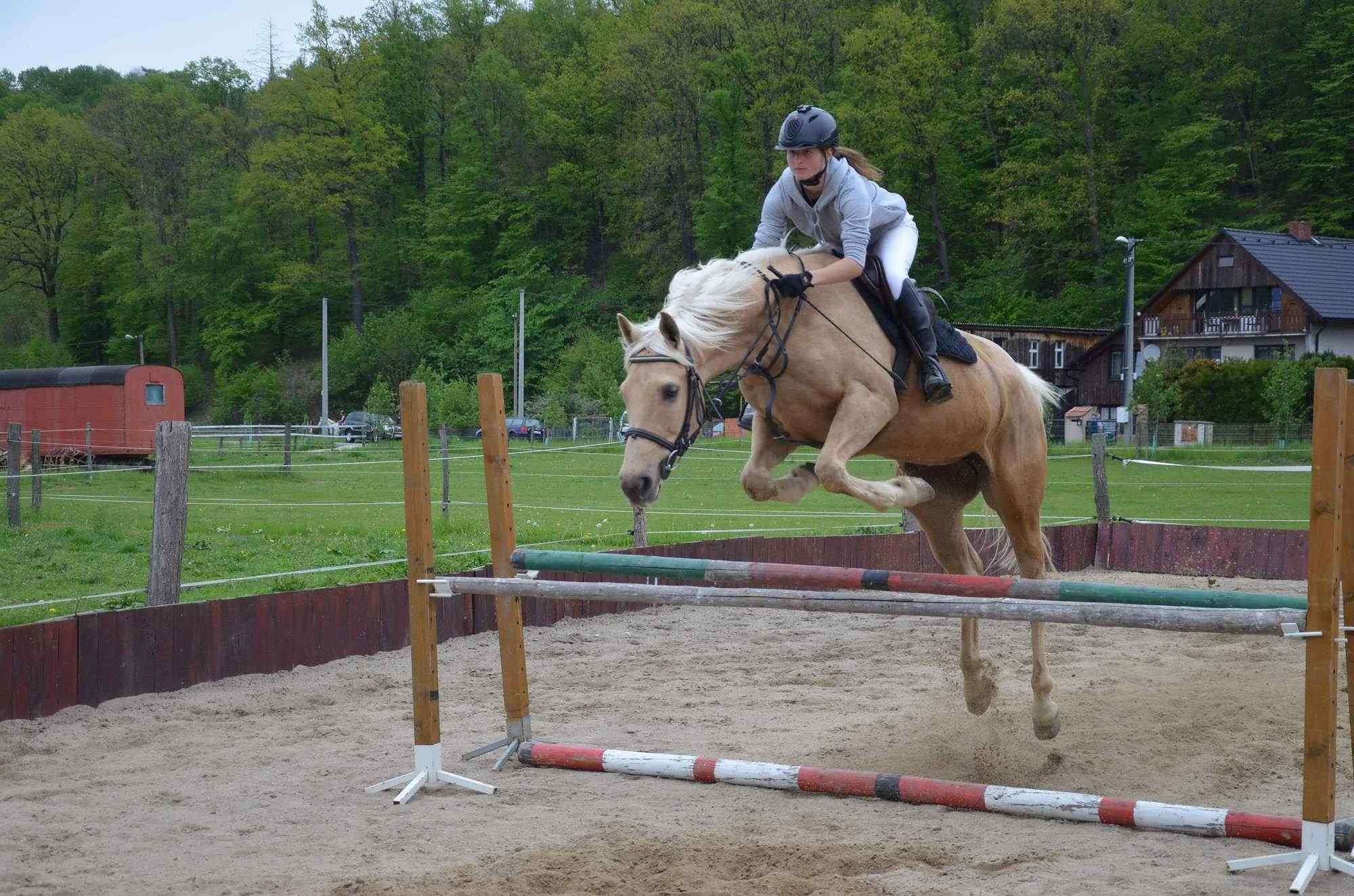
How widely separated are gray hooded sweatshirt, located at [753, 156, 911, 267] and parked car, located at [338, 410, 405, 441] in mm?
25156

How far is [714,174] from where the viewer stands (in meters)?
45.9

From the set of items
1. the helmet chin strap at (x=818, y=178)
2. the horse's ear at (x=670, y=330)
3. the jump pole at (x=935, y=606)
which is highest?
the helmet chin strap at (x=818, y=178)

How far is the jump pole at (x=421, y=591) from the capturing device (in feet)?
15.9

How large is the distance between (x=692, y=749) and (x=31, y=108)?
6375cm

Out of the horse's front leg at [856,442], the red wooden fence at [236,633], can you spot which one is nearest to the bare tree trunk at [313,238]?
the red wooden fence at [236,633]

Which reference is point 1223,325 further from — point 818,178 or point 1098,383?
point 818,178

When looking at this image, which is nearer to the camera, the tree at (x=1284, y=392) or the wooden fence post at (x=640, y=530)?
the wooden fence post at (x=640, y=530)

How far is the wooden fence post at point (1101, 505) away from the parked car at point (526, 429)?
23946 mm

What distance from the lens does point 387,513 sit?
15680 millimetres

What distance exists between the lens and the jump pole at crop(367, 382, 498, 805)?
190 inches

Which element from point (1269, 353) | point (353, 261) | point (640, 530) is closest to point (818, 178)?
point (640, 530)

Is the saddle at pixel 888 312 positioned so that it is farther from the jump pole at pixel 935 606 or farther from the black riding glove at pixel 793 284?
the jump pole at pixel 935 606

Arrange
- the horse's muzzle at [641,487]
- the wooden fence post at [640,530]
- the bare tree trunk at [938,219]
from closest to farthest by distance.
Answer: the horse's muzzle at [641,487]
the wooden fence post at [640,530]
the bare tree trunk at [938,219]

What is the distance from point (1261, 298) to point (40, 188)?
172 feet
